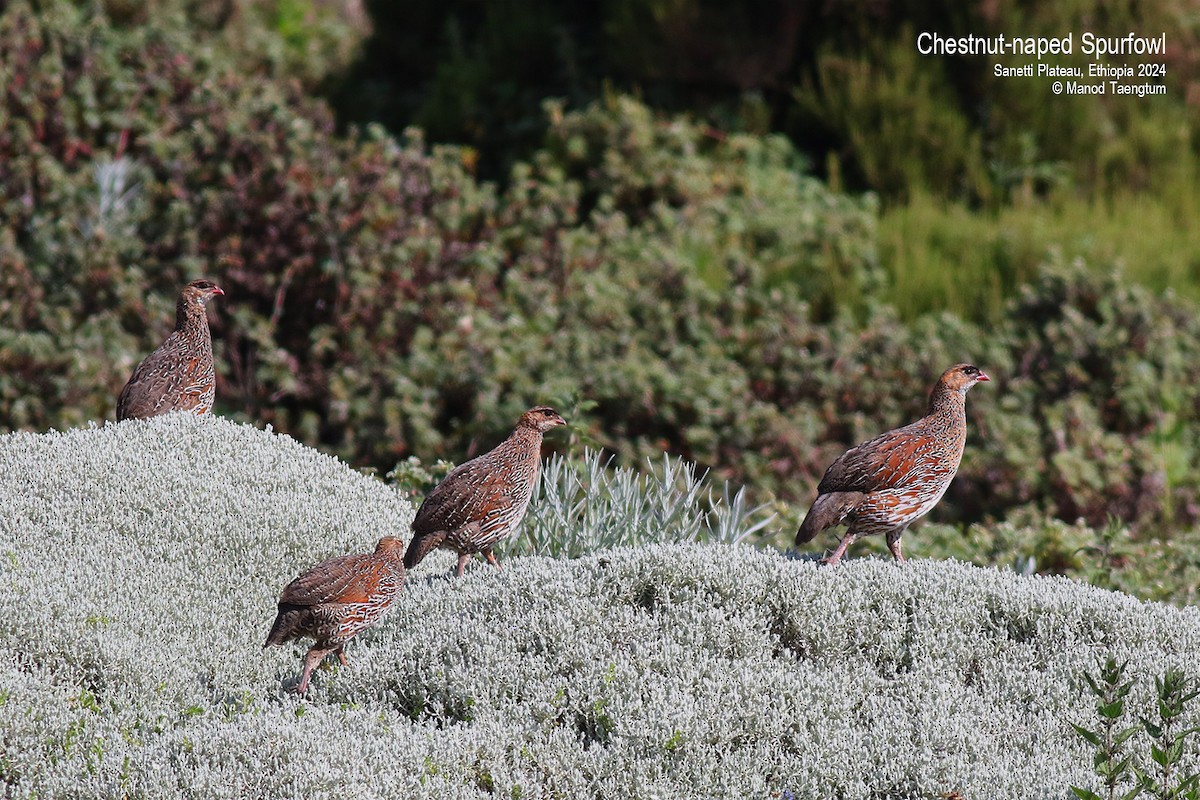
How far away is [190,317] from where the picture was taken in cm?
652

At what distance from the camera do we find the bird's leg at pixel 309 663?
4.62 m

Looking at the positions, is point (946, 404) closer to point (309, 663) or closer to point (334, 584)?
point (334, 584)

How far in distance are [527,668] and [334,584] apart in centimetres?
71

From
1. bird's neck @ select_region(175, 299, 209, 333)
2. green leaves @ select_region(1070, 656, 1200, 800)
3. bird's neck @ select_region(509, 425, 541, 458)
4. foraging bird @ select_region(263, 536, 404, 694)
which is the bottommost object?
green leaves @ select_region(1070, 656, 1200, 800)

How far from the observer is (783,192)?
1106cm

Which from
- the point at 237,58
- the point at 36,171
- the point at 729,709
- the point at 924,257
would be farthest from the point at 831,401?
the point at 237,58

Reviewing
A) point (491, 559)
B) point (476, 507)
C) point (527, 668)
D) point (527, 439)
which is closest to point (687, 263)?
point (527, 439)

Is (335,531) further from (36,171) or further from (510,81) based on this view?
(510,81)

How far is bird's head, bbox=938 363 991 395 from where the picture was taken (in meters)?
5.49

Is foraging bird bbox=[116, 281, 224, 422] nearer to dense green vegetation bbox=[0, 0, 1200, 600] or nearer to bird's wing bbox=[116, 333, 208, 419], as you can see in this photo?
bird's wing bbox=[116, 333, 208, 419]

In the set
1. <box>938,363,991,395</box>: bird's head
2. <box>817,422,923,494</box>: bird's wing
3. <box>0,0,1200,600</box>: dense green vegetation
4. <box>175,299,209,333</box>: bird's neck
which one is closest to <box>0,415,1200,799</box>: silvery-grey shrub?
<box>817,422,923,494</box>: bird's wing

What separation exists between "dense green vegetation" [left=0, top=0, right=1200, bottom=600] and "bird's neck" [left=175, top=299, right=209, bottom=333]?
1.68 m

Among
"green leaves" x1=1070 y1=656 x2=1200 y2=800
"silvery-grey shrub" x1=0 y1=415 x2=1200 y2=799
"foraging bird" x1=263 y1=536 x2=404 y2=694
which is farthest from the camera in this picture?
"foraging bird" x1=263 y1=536 x2=404 y2=694

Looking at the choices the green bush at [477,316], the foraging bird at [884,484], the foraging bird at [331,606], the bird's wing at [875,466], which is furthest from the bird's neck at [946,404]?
the foraging bird at [331,606]
